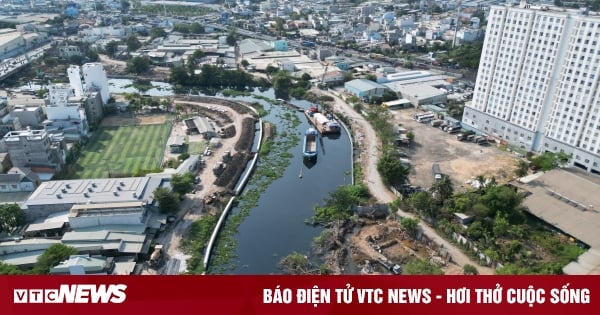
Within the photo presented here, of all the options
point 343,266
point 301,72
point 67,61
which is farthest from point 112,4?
point 343,266

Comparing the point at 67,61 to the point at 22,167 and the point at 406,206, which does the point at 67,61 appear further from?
the point at 406,206

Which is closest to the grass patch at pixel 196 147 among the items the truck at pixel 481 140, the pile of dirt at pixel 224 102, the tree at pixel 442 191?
the pile of dirt at pixel 224 102

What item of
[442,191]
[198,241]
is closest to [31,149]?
[198,241]

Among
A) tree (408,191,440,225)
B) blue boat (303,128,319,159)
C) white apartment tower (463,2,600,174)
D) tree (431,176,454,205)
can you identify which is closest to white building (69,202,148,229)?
blue boat (303,128,319,159)

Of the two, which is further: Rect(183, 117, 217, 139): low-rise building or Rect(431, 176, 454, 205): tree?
Rect(183, 117, 217, 139): low-rise building

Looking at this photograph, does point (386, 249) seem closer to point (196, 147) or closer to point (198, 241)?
point (198, 241)

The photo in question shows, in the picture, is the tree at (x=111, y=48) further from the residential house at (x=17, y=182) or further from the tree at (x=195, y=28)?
the residential house at (x=17, y=182)

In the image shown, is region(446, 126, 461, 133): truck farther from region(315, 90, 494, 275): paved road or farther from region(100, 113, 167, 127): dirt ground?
region(100, 113, 167, 127): dirt ground
